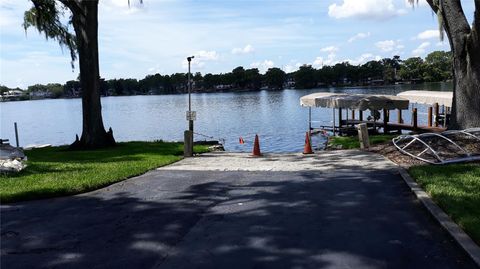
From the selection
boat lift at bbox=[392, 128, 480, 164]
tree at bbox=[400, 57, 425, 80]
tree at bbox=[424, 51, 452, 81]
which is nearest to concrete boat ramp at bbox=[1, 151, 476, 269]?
boat lift at bbox=[392, 128, 480, 164]

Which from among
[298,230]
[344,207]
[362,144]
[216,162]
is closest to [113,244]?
[298,230]

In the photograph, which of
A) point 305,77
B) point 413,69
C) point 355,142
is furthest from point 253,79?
point 355,142

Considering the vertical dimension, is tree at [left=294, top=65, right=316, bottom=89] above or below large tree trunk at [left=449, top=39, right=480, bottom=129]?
above

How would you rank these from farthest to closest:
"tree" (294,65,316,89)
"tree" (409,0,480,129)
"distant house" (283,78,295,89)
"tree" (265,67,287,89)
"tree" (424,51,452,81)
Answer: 1. "distant house" (283,78,295,89)
2. "tree" (265,67,287,89)
3. "tree" (294,65,316,89)
4. "tree" (424,51,452,81)
5. "tree" (409,0,480,129)

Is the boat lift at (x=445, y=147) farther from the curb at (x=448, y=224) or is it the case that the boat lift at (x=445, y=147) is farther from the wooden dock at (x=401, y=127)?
the wooden dock at (x=401, y=127)

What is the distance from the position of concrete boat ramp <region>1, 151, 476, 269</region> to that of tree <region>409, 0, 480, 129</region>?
5278 mm

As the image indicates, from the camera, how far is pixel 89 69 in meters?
19.9

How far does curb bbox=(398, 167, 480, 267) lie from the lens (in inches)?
209

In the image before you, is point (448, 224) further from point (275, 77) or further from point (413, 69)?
point (275, 77)

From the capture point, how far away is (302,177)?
10.5m

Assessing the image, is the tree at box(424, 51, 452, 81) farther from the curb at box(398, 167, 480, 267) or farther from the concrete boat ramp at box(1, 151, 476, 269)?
the curb at box(398, 167, 480, 267)

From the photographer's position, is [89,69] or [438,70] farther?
[438,70]

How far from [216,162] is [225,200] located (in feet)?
17.7

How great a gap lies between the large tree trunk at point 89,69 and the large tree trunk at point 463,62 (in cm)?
1264
